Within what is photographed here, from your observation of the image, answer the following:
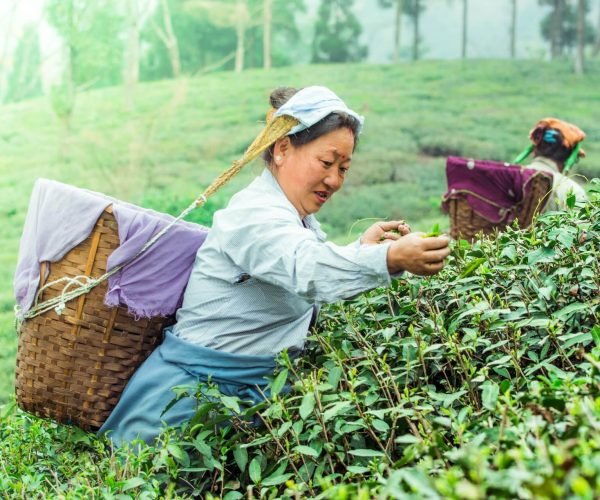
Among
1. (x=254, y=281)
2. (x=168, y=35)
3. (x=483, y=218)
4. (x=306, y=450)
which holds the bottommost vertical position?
(x=483, y=218)

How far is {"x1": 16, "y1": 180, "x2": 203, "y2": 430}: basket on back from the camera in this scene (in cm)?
217

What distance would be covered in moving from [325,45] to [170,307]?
32.7 feet

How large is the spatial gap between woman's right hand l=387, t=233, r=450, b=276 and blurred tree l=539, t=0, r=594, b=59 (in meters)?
11.1

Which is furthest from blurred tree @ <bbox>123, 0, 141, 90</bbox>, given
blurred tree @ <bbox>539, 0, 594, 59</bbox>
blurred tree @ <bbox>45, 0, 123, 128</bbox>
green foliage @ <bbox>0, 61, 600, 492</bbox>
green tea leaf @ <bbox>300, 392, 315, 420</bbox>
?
green tea leaf @ <bbox>300, 392, 315, 420</bbox>

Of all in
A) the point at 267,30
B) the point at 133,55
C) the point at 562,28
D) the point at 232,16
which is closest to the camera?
the point at 133,55

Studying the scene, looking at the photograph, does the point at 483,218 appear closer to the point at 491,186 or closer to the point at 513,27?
the point at 491,186

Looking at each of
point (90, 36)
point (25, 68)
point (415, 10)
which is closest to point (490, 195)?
point (90, 36)

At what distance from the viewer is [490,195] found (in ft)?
14.4

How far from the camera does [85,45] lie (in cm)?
952

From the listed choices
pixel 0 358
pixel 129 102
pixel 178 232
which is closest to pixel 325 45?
pixel 129 102

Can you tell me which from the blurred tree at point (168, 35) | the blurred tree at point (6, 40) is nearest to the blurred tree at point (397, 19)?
the blurred tree at point (168, 35)

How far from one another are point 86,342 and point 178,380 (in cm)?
28

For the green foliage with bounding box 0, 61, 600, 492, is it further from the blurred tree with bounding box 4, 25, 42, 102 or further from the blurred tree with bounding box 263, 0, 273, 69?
the blurred tree with bounding box 263, 0, 273, 69

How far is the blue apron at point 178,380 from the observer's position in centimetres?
207
